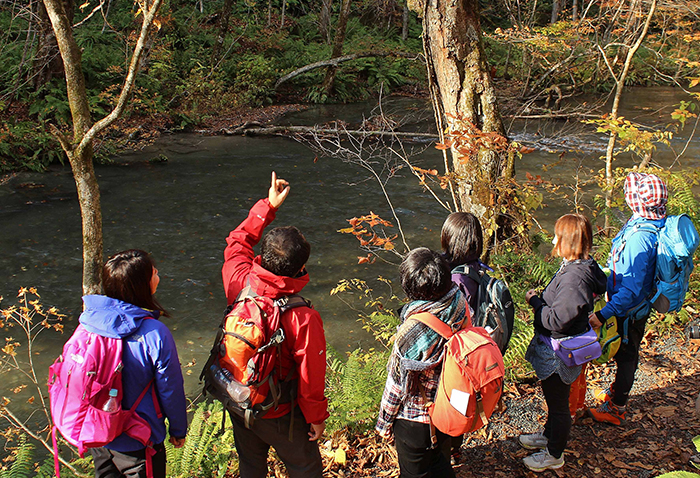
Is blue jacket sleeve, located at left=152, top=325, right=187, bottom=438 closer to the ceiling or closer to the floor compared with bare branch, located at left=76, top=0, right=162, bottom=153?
closer to the floor

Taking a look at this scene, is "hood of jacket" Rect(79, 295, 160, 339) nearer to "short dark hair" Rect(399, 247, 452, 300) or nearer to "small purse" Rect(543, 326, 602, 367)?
"short dark hair" Rect(399, 247, 452, 300)

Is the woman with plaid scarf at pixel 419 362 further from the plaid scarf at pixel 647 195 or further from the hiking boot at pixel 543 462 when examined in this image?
the plaid scarf at pixel 647 195

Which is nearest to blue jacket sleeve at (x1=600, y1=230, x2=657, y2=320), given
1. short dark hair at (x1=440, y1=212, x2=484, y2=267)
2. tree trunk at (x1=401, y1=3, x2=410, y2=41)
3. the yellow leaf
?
short dark hair at (x1=440, y1=212, x2=484, y2=267)

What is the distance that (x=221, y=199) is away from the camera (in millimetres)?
11281

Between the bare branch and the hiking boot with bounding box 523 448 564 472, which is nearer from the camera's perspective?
the hiking boot with bounding box 523 448 564 472

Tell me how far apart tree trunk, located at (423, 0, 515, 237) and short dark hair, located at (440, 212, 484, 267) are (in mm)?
2214

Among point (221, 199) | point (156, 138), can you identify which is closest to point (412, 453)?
point (221, 199)

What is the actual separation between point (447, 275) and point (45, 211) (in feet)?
33.3

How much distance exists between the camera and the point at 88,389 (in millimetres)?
2334

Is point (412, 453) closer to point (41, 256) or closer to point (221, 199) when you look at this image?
point (41, 256)

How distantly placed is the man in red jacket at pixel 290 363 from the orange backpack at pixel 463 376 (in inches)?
21.5

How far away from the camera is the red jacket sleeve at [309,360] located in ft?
8.27

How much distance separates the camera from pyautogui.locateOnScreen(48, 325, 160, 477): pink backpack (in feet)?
7.65

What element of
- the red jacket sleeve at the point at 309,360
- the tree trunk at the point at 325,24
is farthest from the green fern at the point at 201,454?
the tree trunk at the point at 325,24
